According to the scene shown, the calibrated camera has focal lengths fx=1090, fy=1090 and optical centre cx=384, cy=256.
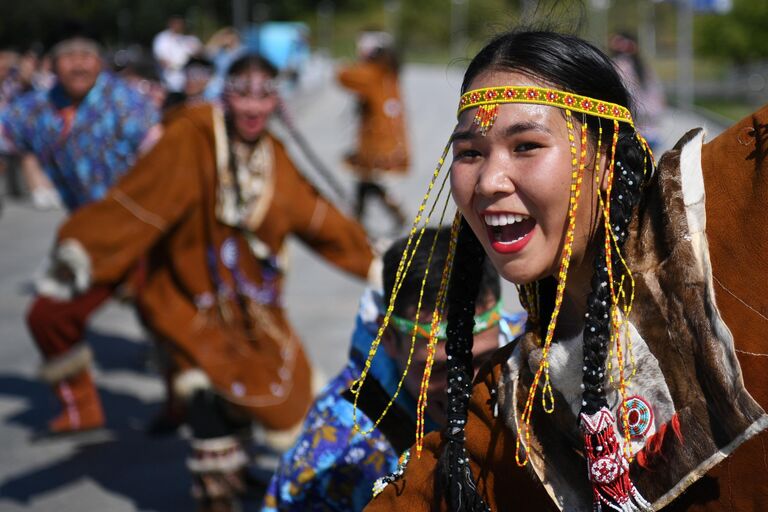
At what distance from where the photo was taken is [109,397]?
6.12m

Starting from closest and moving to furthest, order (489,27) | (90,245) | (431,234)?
(489,27)
(431,234)
(90,245)

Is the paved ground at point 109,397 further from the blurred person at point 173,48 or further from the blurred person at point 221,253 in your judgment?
the blurred person at point 173,48

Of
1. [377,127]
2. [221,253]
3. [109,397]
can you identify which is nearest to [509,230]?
[221,253]

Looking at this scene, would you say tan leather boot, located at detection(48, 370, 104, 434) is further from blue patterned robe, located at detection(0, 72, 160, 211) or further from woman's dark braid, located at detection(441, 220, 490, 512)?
woman's dark braid, located at detection(441, 220, 490, 512)

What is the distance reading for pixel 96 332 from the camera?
7.45m

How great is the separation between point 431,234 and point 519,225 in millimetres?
963

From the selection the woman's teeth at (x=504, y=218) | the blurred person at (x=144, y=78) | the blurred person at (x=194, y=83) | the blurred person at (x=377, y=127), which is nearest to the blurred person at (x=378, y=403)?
the woman's teeth at (x=504, y=218)

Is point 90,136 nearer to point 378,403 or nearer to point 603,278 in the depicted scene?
point 378,403

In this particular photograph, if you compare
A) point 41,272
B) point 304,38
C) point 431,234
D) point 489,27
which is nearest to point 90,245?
point 41,272

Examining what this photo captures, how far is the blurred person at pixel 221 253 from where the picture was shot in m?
4.09

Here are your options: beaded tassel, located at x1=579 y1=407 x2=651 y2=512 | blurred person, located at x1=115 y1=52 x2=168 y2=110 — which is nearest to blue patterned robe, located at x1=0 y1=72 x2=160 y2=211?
blurred person, located at x1=115 y1=52 x2=168 y2=110

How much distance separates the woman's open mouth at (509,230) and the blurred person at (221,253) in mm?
2623

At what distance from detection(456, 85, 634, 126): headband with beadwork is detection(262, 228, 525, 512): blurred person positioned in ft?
2.63

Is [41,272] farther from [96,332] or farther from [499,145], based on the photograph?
[96,332]
